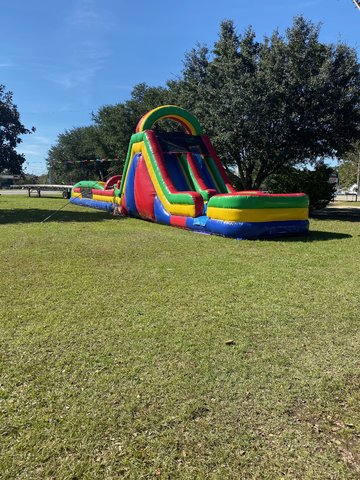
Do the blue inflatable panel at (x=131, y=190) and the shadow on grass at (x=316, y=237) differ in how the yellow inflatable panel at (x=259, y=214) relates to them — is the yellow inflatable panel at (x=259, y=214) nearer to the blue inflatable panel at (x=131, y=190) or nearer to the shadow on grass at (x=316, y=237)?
the shadow on grass at (x=316, y=237)

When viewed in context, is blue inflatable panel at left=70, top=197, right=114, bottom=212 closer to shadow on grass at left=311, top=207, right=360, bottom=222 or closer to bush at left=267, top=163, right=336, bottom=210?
bush at left=267, top=163, right=336, bottom=210

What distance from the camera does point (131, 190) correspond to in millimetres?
12578

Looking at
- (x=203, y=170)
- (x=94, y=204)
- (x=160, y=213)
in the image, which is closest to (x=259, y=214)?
(x=160, y=213)

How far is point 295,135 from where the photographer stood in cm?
1402

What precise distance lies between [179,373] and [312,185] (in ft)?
43.2

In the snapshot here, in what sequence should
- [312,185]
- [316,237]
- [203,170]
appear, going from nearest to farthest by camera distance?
[316,237]
[203,170]
[312,185]

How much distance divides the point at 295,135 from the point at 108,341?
41.8 feet

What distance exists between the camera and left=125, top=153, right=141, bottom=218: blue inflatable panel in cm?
1239

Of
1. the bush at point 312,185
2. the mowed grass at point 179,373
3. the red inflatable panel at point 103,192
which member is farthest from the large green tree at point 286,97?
the mowed grass at point 179,373

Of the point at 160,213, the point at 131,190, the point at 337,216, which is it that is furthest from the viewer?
the point at 337,216

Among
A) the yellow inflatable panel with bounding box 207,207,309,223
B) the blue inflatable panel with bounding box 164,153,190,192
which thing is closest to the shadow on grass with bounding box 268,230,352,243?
the yellow inflatable panel with bounding box 207,207,309,223

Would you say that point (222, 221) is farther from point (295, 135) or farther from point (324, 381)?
point (295, 135)

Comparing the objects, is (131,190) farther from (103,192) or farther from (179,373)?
(179,373)

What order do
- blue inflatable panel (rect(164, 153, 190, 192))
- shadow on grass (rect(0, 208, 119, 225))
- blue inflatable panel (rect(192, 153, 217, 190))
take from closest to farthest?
1. blue inflatable panel (rect(164, 153, 190, 192))
2. blue inflatable panel (rect(192, 153, 217, 190))
3. shadow on grass (rect(0, 208, 119, 225))
